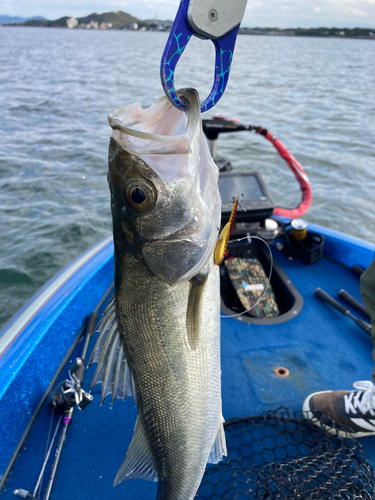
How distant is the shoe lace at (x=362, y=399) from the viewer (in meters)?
2.36

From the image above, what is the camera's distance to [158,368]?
56.3 inches

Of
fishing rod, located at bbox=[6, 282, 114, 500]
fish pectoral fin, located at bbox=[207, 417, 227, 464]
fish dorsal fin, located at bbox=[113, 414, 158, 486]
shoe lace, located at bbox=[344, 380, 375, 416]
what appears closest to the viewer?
fish dorsal fin, located at bbox=[113, 414, 158, 486]

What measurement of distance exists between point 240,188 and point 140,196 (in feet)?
9.58

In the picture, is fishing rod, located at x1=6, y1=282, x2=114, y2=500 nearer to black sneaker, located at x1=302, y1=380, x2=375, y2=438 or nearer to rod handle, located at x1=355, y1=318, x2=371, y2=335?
black sneaker, located at x1=302, y1=380, x2=375, y2=438

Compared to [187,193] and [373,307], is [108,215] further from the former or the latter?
[187,193]

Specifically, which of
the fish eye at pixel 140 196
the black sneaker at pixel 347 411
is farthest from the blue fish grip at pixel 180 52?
the black sneaker at pixel 347 411

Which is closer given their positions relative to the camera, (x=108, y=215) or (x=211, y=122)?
(x=211, y=122)

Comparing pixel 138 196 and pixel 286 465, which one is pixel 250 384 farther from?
pixel 138 196

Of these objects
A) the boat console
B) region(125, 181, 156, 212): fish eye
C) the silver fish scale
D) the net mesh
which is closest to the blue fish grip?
region(125, 181, 156, 212): fish eye

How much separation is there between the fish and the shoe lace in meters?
1.27

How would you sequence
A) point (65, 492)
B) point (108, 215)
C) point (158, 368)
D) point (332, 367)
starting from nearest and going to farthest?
1. point (158, 368)
2. point (65, 492)
3. point (332, 367)
4. point (108, 215)

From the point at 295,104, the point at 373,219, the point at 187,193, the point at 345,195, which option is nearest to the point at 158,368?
the point at 187,193

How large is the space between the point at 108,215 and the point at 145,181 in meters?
5.79

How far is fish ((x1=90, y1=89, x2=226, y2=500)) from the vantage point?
4.22ft
